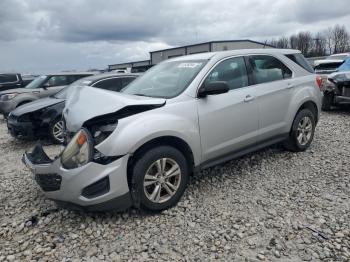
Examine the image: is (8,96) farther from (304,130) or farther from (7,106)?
(304,130)

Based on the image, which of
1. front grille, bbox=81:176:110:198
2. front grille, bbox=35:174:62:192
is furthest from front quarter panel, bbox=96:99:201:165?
front grille, bbox=35:174:62:192

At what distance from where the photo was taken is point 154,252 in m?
2.91

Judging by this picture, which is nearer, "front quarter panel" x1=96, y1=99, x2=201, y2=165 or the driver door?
"front quarter panel" x1=96, y1=99, x2=201, y2=165

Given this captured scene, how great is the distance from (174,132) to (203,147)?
504mm

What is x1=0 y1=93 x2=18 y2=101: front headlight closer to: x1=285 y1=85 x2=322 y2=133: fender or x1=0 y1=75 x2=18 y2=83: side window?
x1=0 y1=75 x2=18 y2=83: side window

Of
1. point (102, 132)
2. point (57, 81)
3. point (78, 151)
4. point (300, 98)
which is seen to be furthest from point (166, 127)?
point (57, 81)

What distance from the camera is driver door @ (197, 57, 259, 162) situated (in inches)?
150

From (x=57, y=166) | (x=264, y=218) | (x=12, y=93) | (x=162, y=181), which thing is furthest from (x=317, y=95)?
(x=12, y=93)

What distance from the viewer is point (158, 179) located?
3.44m

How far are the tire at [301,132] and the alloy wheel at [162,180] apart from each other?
2423 mm

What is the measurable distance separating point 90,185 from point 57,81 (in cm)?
845

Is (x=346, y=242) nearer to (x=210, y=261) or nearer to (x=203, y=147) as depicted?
(x=210, y=261)

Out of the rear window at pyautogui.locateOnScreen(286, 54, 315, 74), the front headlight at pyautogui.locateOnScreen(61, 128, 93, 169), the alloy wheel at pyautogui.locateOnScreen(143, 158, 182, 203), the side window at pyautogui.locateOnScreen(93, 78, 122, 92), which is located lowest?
the alloy wheel at pyautogui.locateOnScreen(143, 158, 182, 203)

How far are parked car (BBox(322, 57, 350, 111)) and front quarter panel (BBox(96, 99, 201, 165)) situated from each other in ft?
20.6
